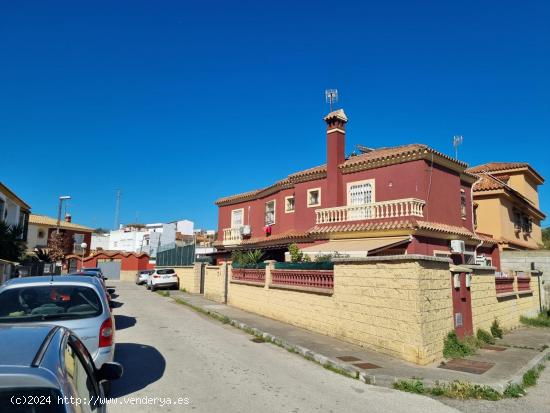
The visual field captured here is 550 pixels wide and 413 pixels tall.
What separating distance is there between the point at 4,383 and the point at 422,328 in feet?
25.5

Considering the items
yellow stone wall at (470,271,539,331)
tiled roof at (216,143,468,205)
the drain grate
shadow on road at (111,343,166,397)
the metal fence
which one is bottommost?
shadow on road at (111,343,166,397)

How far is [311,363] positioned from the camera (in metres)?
8.79

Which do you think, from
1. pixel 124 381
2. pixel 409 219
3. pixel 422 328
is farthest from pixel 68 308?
pixel 409 219

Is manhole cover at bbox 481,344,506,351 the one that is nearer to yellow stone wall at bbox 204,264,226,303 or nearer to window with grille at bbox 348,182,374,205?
window with grille at bbox 348,182,374,205

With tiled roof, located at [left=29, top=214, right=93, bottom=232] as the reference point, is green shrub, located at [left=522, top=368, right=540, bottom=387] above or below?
below

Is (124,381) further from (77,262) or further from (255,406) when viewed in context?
(77,262)

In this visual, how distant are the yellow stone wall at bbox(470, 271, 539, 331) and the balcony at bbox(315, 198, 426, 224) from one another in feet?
14.7

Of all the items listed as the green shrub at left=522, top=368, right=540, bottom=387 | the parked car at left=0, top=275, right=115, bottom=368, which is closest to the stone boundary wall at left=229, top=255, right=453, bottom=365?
the green shrub at left=522, top=368, right=540, bottom=387

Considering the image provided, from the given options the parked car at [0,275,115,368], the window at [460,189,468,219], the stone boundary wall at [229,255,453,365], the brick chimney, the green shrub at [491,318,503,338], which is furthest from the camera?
the window at [460,189,468,219]

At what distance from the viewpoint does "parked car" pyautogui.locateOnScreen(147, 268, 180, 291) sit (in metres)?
29.4

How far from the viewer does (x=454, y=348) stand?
9.12m

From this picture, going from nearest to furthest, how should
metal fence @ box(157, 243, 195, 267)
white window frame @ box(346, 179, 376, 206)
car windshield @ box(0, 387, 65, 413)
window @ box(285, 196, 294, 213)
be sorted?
car windshield @ box(0, 387, 65, 413)
white window frame @ box(346, 179, 376, 206)
window @ box(285, 196, 294, 213)
metal fence @ box(157, 243, 195, 267)

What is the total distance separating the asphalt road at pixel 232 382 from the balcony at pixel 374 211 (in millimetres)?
9047

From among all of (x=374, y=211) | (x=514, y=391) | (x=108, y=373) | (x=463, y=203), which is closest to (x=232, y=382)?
(x=108, y=373)
